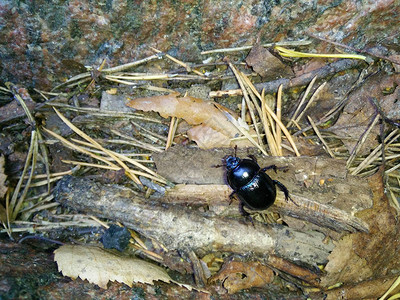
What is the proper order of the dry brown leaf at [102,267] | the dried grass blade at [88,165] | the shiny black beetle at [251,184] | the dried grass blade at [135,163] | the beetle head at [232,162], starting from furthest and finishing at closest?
1. the dried grass blade at [88,165]
2. the dried grass blade at [135,163]
3. the beetle head at [232,162]
4. the shiny black beetle at [251,184]
5. the dry brown leaf at [102,267]

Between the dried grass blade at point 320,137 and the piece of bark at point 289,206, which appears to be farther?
the dried grass blade at point 320,137

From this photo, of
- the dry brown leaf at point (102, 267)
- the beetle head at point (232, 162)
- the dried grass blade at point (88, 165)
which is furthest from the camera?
the dried grass blade at point (88, 165)

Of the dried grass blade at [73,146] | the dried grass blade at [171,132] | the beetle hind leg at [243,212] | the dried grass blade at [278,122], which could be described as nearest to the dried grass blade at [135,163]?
the dried grass blade at [73,146]

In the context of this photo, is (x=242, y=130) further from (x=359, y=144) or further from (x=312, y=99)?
(x=359, y=144)

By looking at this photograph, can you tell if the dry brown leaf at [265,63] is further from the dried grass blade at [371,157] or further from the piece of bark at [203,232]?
the piece of bark at [203,232]

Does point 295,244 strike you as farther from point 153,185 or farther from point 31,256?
point 31,256

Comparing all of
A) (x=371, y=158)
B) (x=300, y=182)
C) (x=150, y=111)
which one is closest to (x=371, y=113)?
(x=371, y=158)
